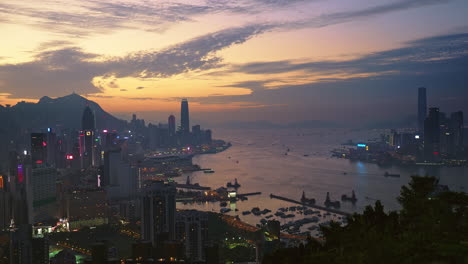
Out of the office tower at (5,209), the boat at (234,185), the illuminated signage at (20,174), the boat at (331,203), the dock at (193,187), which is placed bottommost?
the dock at (193,187)

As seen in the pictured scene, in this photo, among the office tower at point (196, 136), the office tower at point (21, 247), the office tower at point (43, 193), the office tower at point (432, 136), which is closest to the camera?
the office tower at point (21, 247)

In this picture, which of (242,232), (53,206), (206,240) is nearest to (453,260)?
(206,240)

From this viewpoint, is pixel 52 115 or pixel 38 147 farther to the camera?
pixel 52 115

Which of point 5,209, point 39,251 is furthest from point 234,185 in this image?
point 39,251

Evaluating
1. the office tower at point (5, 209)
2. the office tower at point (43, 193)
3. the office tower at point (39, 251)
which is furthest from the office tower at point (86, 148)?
the office tower at point (39, 251)

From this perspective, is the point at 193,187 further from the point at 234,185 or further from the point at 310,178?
the point at 310,178

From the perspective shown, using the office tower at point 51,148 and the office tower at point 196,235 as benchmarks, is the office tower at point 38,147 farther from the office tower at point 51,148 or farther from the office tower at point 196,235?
the office tower at point 196,235

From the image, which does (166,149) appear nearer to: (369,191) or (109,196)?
(109,196)
